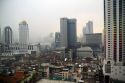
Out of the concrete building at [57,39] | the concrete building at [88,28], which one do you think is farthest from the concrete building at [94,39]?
the concrete building at [57,39]

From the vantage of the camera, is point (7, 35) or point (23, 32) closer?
point (23, 32)

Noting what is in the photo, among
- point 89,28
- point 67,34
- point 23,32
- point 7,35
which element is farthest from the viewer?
point 7,35

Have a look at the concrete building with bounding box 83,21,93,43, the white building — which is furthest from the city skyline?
the white building

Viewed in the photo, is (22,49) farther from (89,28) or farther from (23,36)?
(89,28)

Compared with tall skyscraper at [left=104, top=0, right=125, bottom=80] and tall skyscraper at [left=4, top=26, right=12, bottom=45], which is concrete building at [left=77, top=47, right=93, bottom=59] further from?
tall skyscraper at [left=4, top=26, right=12, bottom=45]

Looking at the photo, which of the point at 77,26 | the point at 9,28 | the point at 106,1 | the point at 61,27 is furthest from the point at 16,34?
the point at 106,1

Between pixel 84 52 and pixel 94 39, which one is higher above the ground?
pixel 94 39

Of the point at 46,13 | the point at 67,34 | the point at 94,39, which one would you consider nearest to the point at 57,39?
the point at 67,34

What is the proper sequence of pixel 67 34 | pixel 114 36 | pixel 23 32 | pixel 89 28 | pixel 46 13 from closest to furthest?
pixel 114 36 → pixel 89 28 → pixel 67 34 → pixel 46 13 → pixel 23 32

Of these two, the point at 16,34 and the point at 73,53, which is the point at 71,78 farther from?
the point at 16,34
